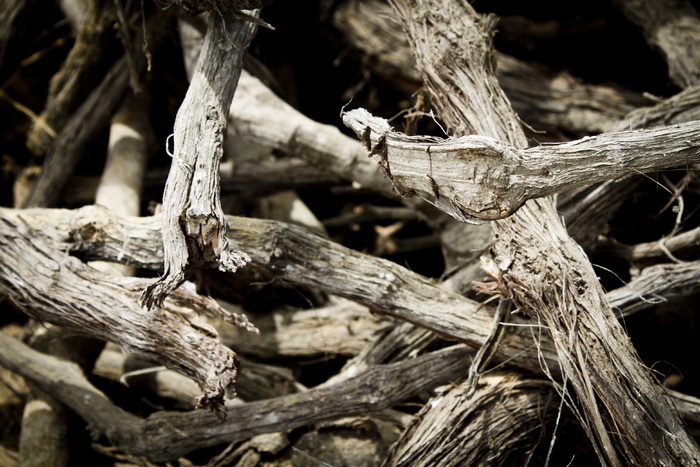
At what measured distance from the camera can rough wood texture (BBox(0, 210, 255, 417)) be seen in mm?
1732

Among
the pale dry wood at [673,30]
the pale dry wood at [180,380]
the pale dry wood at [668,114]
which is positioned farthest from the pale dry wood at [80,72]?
the pale dry wood at [673,30]

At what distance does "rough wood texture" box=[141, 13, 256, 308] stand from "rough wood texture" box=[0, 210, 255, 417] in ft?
0.82

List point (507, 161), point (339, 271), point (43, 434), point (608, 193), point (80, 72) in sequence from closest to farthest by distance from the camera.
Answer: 1. point (507, 161)
2. point (339, 271)
3. point (608, 193)
4. point (43, 434)
5. point (80, 72)

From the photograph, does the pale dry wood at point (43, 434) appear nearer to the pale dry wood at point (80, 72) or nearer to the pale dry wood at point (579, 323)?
the pale dry wood at point (80, 72)

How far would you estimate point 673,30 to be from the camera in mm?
2891

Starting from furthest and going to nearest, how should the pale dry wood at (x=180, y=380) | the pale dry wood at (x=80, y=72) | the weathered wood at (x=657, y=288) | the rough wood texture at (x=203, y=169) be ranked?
1. the pale dry wood at (x=80, y=72)
2. the pale dry wood at (x=180, y=380)
3. the weathered wood at (x=657, y=288)
4. the rough wood texture at (x=203, y=169)

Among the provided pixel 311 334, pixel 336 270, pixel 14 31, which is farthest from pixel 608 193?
pixel 14 31

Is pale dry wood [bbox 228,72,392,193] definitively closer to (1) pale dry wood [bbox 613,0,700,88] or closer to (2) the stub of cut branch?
(2) the stub of cut branch

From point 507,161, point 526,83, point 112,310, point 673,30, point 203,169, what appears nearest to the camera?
point 507,161

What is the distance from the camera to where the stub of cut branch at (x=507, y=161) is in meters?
1.41

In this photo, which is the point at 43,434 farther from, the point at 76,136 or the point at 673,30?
the point at 673,30

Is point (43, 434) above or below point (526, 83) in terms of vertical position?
below

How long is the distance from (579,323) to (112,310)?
1459 millimetres

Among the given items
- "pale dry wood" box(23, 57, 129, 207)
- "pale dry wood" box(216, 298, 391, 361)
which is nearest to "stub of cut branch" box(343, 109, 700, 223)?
"pale dry wood" box(216, 298, 391, 361)
